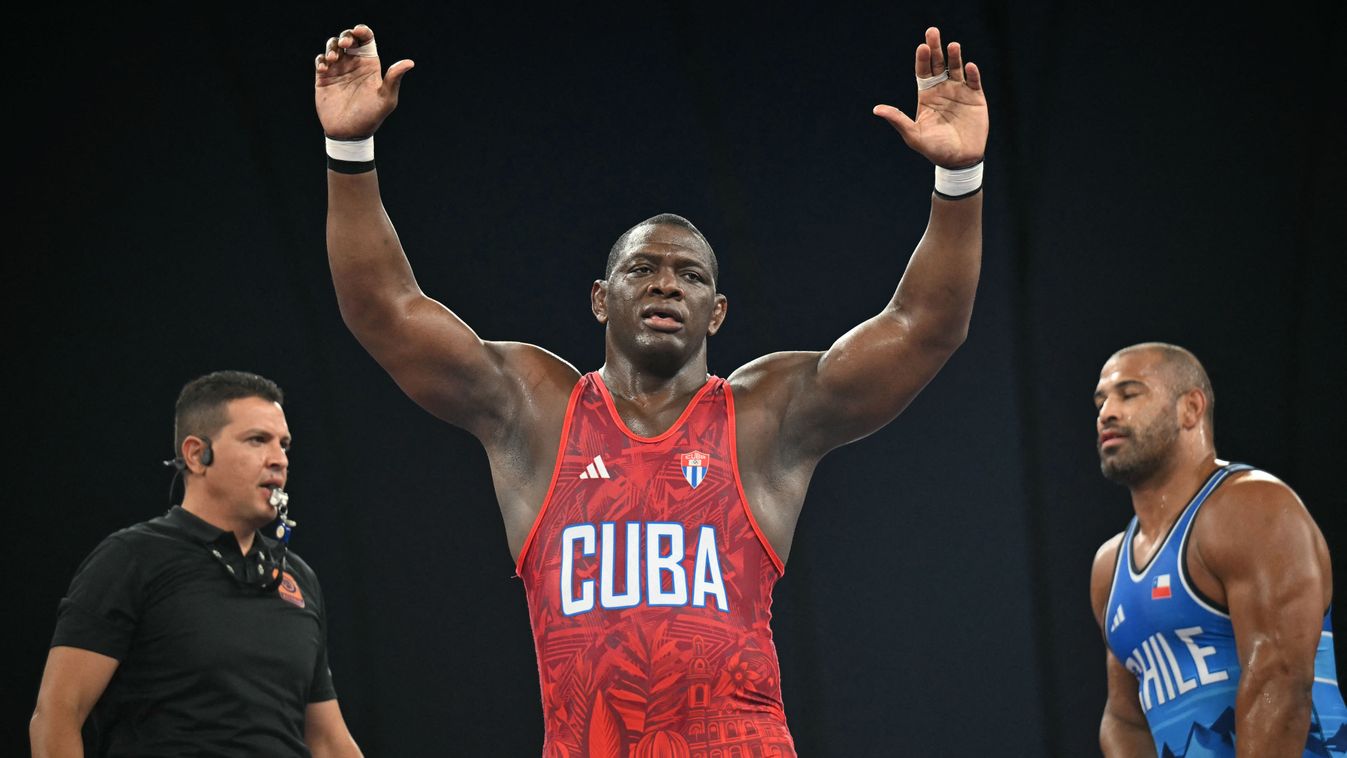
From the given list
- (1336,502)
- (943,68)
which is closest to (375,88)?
(943,68)

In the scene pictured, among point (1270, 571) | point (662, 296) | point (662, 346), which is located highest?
point (662, 296)

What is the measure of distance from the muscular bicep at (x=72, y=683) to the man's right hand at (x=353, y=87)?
120 cm

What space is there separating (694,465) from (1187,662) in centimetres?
136

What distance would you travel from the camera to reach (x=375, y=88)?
2.35 meters

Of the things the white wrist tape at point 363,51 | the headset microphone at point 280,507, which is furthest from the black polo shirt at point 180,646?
the white wrist tape at point 363,51

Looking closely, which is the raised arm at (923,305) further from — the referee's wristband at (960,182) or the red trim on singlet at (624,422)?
the red trim on singlet at (624,422)

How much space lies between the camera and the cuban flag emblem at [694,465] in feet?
7.41

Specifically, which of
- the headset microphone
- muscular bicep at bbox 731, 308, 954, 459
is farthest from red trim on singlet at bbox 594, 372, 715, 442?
the headset microphone

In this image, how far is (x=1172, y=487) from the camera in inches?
122

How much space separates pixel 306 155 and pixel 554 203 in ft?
2.94

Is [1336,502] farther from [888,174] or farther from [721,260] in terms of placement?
[721,260]

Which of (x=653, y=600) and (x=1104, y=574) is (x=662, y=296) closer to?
(x=653, y=600)

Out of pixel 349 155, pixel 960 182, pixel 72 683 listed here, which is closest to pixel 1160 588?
pixel 960 182

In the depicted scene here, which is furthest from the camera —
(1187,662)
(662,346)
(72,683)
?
(1187,662)
